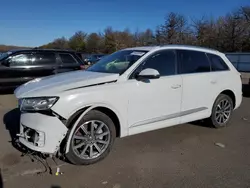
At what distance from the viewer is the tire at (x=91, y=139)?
338 cm

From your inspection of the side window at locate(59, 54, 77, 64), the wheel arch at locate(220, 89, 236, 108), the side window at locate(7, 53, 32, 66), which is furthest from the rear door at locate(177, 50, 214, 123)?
the side window at locate(7, 53, 32, 66)

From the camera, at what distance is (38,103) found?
324cm

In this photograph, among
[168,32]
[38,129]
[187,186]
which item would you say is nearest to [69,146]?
[38,129]

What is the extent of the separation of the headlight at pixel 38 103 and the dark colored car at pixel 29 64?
5.39m

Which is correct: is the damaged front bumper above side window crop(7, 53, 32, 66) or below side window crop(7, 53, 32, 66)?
below

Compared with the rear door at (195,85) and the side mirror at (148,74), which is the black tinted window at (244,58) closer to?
the rear door at (195,85)

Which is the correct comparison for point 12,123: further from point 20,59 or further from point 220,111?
point 220,111

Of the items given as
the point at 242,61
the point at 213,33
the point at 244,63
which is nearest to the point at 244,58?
the point at 242,61

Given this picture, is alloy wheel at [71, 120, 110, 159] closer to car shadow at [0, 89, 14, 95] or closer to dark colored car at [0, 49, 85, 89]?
dark colored car at [0, 49, 85, 89]

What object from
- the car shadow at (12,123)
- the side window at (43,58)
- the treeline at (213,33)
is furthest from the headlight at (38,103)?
the treeline at (213,33)

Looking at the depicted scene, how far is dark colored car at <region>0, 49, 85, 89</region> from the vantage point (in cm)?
815

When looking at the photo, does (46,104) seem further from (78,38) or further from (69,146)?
(78,38)

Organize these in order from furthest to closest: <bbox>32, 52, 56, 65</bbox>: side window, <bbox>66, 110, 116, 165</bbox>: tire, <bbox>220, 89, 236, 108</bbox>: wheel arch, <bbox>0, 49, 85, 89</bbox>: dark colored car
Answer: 1. <bbox>32, 52, 56, 65</bbox>: side window
2. <bbox>0, 49, 85, 89</bbox>: dark colored car
3. <bbox>220, 89, 236, 108</bbox>: wheel arch
4. <bbox>66, 110, 116, 165</bbox>: tire

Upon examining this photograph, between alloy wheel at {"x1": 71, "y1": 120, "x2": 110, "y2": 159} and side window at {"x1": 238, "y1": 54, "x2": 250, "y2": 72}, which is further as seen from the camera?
side window at {"x1": 238, "y1": 54, "x2": 250, "y2": 72}
